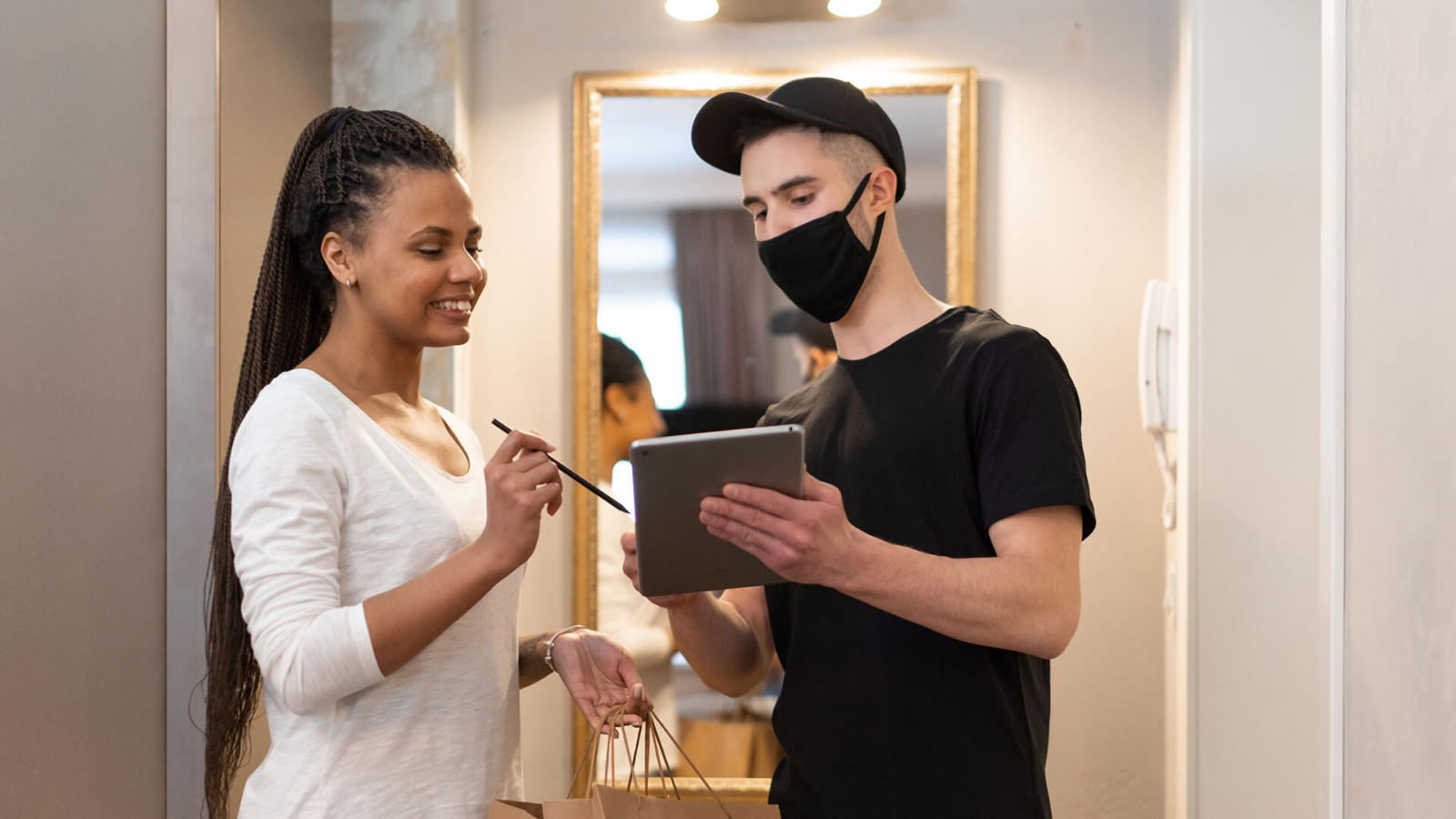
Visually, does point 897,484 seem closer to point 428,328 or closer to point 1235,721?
point 428,328

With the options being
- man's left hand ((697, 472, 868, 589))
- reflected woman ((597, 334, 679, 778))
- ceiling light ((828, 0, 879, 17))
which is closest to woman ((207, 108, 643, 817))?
man's left hand ((697, 472, 868, 589))

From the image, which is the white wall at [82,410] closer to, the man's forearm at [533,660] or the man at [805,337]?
the man's forearm at [533,660]

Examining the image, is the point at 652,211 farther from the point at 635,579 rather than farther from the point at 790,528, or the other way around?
the point at 790,528

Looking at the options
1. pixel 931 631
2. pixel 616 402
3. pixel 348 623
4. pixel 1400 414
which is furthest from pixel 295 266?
pixel 616 402

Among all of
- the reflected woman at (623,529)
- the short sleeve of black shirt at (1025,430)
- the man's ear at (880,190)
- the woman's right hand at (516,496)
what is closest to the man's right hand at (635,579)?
the woman's right hand at (516,496)

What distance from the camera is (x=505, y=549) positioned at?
4.00 feet

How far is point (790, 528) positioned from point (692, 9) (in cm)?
209

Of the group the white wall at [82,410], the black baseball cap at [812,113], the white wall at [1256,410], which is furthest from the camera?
the white wall at [1256,410]

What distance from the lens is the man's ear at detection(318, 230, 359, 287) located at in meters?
1.37

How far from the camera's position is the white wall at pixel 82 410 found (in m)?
1.69

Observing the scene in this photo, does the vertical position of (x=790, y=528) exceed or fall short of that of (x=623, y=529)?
it exceeds it

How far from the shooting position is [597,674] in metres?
1.51

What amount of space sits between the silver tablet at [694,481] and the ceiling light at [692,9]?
6.52ft

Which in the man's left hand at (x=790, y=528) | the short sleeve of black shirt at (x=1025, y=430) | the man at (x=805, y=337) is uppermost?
the man at (x=805, y=337)
